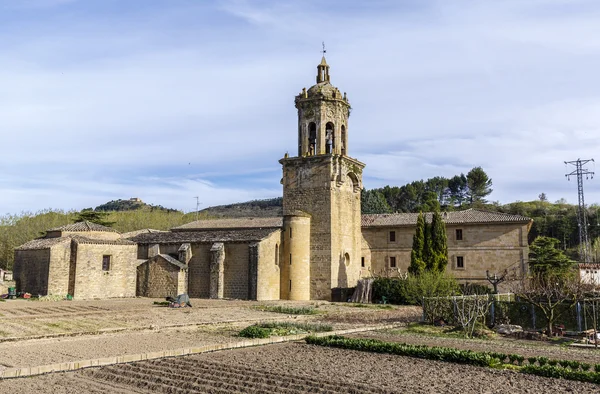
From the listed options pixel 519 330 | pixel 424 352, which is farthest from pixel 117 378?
pixel 519 330

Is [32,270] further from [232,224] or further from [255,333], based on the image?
[255,333]

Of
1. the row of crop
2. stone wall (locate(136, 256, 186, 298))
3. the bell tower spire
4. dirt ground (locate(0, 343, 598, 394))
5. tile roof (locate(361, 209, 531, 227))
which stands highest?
the bell tower spire

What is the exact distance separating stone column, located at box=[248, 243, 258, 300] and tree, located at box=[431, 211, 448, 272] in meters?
12.0

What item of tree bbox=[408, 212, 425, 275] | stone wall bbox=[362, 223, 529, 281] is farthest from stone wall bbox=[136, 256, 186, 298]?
stone wall bbox=[362, 223, 529, 281]

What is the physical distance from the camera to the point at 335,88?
1524 inches

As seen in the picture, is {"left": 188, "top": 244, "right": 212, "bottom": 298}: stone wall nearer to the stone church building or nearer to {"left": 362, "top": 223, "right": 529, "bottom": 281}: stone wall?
the stone church building

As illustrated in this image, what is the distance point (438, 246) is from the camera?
3750 cm

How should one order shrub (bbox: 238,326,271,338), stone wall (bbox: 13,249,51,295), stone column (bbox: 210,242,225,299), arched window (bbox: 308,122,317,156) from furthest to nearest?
arched window (bbox: 308,122,317,156) < stone column (bbox: 210,242,225,299) < stone wall (bbox: 13,249,51,295) < shrub (bbox: 238,326,271,338)

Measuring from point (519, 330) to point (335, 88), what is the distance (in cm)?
2280

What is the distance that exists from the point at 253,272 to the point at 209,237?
4758 millimetres

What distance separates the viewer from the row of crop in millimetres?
12031

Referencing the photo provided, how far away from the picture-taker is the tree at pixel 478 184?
83.9 m

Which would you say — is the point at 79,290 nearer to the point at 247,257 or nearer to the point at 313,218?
the point at 247,257

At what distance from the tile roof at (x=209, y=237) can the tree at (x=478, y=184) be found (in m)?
55.1
